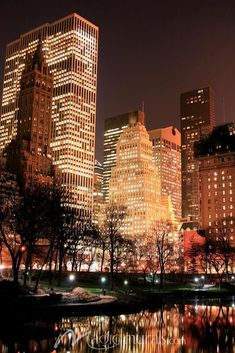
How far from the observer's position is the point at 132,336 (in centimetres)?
3831

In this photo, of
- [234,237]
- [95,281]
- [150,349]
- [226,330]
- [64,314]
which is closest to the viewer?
[150,349]

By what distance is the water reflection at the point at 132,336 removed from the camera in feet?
105

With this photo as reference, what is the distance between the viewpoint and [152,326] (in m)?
45.4

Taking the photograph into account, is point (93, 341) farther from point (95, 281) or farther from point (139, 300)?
point (95, 281)

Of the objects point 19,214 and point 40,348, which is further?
point 19,214

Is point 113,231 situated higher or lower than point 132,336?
higher

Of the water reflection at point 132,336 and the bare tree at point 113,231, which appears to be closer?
the water reflection at point 132,336

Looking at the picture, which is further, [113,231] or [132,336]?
[113,231]

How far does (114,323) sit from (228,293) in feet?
214

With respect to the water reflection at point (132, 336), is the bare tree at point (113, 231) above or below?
above

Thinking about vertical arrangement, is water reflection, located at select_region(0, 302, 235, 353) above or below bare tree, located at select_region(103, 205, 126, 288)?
below

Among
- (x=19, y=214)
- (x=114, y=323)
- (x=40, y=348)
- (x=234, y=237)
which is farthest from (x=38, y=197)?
(x=234, y=237)

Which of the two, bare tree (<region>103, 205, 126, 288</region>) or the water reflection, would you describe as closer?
the water reflection

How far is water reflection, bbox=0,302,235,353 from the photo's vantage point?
3216 cm
